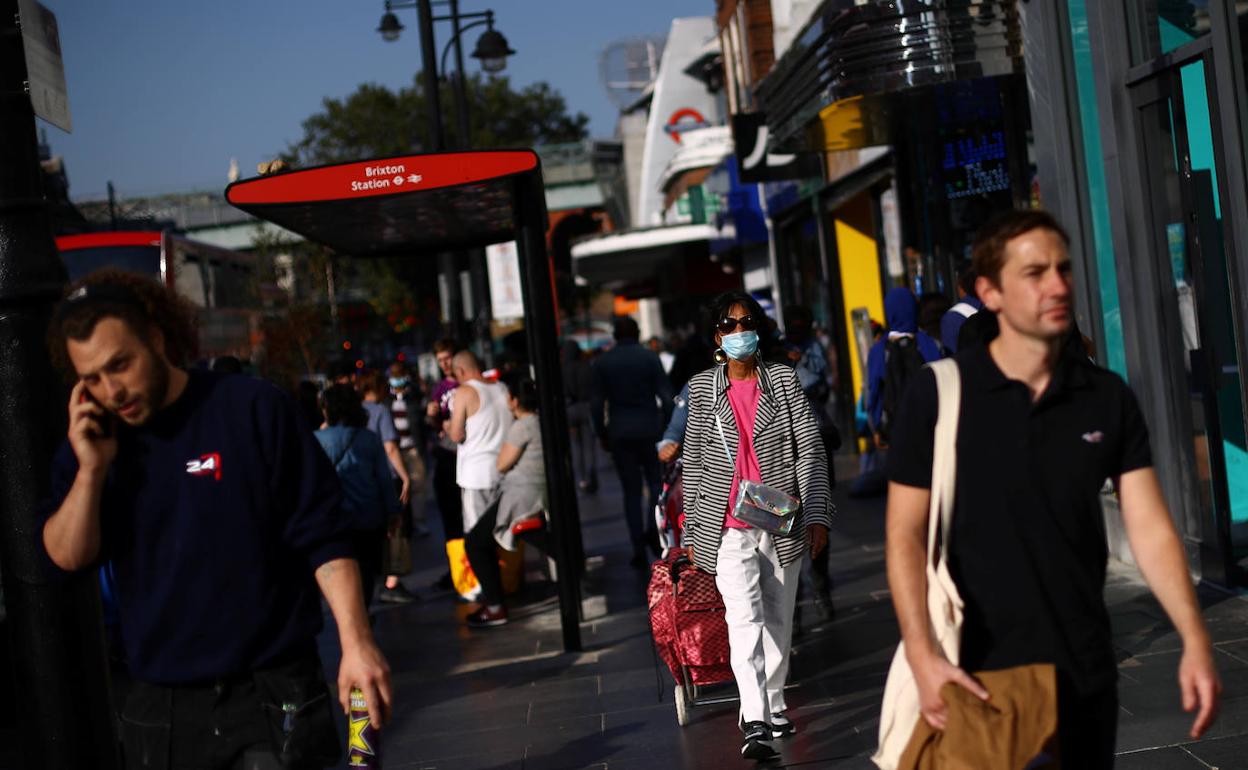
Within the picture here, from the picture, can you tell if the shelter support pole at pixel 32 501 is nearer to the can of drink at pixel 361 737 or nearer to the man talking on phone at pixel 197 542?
the man talking on phone at pixel 197 542

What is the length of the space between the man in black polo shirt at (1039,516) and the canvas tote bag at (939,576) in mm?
20

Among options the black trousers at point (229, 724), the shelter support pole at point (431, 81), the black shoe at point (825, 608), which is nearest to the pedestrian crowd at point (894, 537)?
the black trousers at point (229, 724)

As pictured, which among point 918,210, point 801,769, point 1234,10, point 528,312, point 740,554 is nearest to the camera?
point 801,769

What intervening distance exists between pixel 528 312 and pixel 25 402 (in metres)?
5.46

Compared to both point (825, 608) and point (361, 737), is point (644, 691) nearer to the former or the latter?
point (825, 608)

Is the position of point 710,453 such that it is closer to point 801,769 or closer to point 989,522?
point 801,769

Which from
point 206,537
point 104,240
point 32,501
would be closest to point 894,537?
point 206,537

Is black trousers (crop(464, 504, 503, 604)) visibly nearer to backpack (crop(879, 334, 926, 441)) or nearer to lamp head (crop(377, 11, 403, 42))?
backpack (crop(879, 334, 926, 441))

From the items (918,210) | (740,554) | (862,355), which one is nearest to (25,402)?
(740,554)

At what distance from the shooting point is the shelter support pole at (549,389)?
9078 millimetres

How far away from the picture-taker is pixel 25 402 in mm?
4156

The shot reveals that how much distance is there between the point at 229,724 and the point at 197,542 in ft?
1.31

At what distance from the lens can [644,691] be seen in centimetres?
775

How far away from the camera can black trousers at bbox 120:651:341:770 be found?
332 cm
